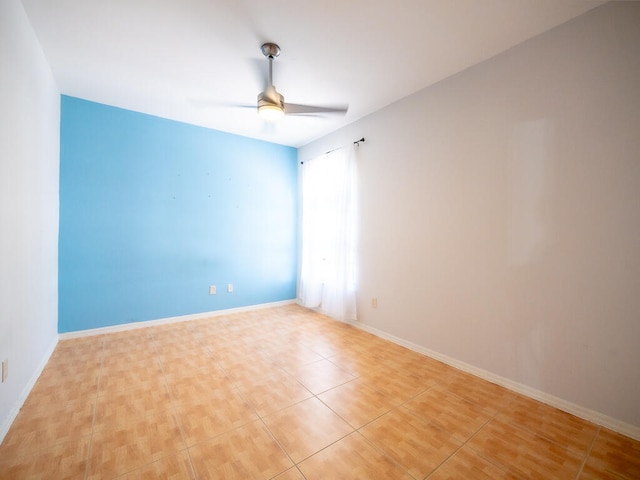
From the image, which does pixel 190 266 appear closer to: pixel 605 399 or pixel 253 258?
pixel 253 258

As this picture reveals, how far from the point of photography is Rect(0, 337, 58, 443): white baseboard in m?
1.46

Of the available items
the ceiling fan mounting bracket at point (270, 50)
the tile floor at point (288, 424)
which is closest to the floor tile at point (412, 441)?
the tile floor at point (288, 424)

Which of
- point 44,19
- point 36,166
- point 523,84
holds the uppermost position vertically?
point 44,19

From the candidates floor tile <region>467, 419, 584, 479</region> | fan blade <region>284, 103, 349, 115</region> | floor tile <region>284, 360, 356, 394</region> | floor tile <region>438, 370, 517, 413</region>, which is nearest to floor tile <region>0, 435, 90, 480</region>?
floor tile <region>284, 360, 356, 394</region>

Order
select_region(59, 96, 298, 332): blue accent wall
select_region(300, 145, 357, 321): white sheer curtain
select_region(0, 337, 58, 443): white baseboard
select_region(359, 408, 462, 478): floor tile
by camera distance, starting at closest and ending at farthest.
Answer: select_region(359, 408, 462, 478): floor tile
select_region(0, 337, 58, 443): white baseboard
select_region(59, 96, 298, 332): blue accent wall
select_region(300, 145, 357, 321): white sheer curtain

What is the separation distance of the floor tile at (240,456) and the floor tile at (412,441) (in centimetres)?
51

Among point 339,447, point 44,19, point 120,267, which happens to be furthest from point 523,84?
point 120,267

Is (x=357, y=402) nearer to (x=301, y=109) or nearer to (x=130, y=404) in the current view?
(x=130, y=404)

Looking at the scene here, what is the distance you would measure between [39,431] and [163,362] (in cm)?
87

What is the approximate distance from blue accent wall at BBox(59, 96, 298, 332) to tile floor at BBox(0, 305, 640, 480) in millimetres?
770

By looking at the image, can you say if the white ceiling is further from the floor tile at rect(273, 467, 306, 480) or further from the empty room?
the floor tile at rect(273, 467, 306, 480)

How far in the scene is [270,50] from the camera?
2.01 metres

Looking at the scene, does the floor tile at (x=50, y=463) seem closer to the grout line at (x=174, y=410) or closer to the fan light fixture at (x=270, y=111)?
the grout line at (x=174, y=410)

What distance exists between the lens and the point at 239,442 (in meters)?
1.44
